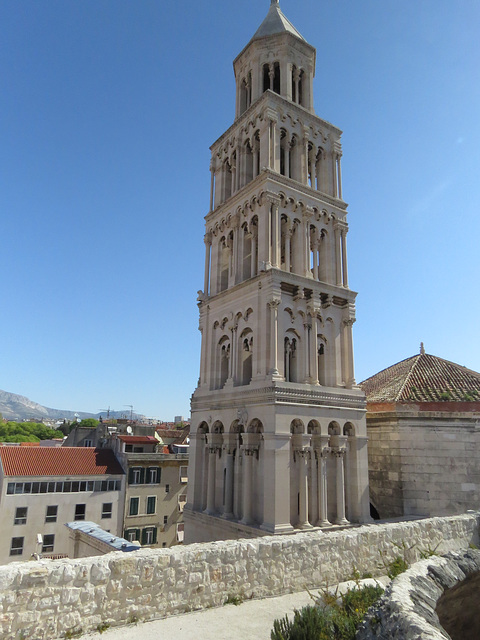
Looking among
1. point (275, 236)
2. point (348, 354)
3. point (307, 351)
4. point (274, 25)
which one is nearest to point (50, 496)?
point (307, 351)

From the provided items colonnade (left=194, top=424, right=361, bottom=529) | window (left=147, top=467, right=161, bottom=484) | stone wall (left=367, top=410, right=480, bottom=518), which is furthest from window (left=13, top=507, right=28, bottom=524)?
stone wall (left=367, top=410, right=480, bottom=518)

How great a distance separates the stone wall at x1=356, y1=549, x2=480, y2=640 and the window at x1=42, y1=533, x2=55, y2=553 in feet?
143

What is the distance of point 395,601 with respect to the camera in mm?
8523

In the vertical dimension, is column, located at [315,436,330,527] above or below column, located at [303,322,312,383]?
below

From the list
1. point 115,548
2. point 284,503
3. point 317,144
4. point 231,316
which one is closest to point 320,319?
point 231,316

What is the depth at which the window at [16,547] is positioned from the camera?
4322 cm

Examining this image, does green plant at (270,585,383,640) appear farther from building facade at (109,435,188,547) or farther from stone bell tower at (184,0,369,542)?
building facade at (109,435,188,547)

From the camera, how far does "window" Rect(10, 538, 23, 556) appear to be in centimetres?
4322

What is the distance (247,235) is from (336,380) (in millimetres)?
10952

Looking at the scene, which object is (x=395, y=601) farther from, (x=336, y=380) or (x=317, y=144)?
(x=317, y=144)

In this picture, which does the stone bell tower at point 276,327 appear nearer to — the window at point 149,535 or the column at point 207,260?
the column at point 207,260

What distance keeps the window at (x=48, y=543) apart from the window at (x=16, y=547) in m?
2.06

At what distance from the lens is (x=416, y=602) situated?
8852mm

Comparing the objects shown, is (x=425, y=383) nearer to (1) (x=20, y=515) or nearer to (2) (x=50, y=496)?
(2) (x=50, y=496)
